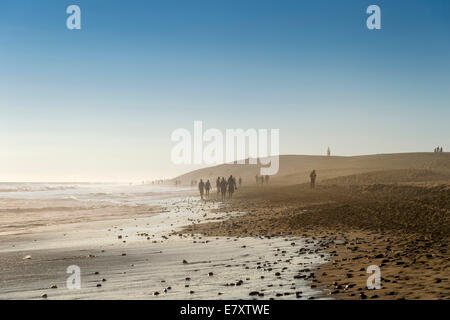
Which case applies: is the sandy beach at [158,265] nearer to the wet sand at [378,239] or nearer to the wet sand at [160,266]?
the wet sand at [160,266]

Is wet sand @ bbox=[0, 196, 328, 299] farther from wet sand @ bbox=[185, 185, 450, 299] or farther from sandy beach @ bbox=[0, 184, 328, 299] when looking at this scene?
wet sand @ bbox=[185, 185, 450, 299]

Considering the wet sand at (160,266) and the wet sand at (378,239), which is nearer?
the wet sand at (378,239)

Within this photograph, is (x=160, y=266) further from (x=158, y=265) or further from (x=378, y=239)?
(x=378, y=239)

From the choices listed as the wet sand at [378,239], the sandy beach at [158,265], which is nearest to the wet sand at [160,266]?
the sandy beach at [158,265]

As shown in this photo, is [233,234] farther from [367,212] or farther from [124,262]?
[367,212]

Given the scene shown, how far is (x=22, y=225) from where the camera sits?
2788 centimetres

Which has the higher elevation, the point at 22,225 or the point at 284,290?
the point at 284,290

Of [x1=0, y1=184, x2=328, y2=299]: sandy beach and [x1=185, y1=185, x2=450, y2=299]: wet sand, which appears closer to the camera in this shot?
[x1=185, y1=185, x2=450, y2=299]: wet sand

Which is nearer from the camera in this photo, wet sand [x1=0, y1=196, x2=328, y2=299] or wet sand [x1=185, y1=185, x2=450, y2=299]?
wet sand [x1=185, y1=185, x2=450, y2=299]

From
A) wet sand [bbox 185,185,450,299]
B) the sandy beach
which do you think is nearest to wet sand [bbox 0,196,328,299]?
the sandy beach

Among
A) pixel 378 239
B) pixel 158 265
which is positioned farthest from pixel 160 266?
pixel 378 239
